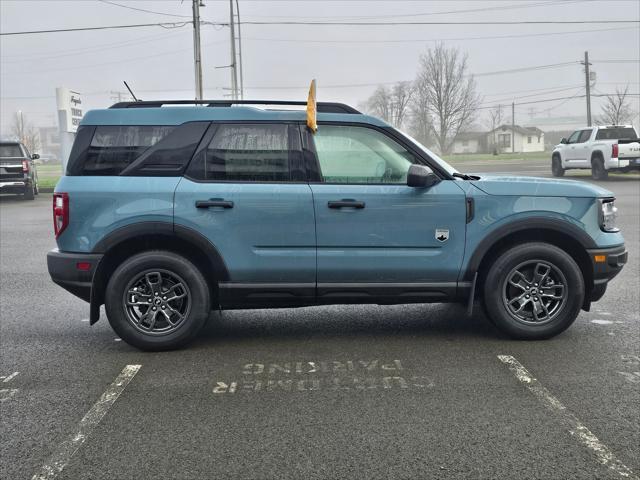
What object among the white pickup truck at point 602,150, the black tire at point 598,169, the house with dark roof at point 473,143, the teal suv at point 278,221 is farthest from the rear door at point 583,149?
the house with dark roof at point 473,143

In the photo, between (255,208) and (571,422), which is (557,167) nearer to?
(255,208)

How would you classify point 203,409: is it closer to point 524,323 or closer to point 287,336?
point 287,336

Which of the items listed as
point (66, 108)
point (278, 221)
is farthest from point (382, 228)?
point (66, 108)

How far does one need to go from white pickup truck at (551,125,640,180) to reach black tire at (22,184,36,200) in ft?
66.0

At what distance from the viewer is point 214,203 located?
196 inches

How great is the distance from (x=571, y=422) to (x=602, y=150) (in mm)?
22649

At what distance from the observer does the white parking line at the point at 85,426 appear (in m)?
3.12

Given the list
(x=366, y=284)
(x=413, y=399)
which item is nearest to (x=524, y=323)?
(x=366, y=284)

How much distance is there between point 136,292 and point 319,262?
4.75 ft

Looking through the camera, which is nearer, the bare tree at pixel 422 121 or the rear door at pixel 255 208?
the rear door at pixel 255 208

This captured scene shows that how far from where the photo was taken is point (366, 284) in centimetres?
511

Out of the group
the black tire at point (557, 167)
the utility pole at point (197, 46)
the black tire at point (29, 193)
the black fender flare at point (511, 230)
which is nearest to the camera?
the black fender flare at point (511, 230)

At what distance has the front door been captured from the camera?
16.5ft

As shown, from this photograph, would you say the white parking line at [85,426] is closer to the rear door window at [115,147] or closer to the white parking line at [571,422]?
the rear door window at [115,147]
